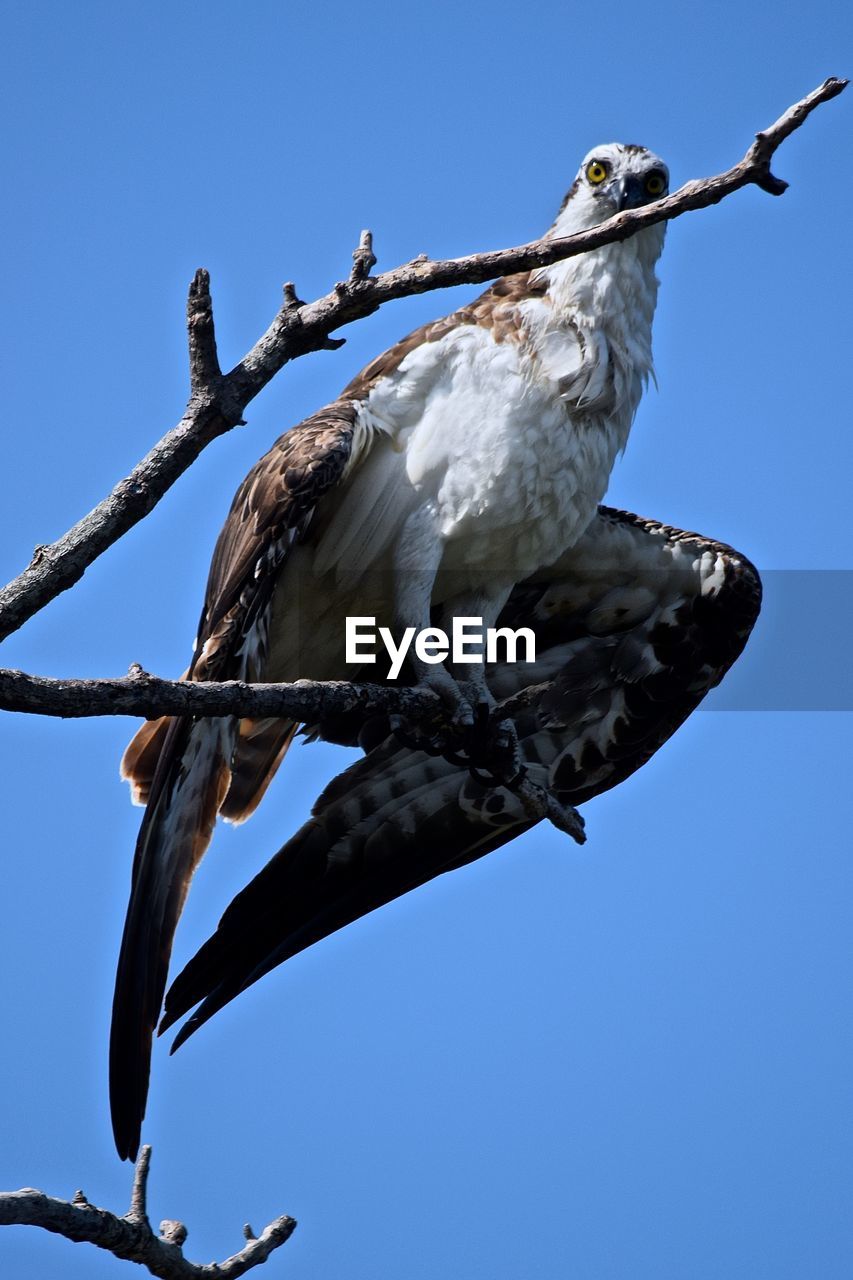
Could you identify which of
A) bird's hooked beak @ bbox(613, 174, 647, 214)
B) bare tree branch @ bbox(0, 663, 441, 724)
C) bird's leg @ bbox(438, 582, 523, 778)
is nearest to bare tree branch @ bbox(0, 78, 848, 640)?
bare tree branch @ bbox(0, 663, 441, 724)

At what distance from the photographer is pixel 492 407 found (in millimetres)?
5832

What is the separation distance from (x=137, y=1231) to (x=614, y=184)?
13.6ft

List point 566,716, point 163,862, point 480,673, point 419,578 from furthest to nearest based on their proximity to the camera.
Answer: point 566,716 < point 480,673 < point 419,578 < point 163,862

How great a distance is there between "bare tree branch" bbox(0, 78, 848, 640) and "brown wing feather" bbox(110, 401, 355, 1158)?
136cm

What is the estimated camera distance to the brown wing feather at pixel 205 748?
5520mm

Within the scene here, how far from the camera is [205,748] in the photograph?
18.9ft

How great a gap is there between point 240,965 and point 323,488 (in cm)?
209

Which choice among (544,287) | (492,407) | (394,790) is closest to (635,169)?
(544,287)

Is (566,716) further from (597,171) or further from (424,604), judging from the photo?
(597,171)

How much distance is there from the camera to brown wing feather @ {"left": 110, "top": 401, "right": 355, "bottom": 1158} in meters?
5.52

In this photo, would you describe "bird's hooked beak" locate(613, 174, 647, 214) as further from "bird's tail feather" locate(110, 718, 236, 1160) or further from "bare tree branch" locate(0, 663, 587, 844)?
"bird's tail feather" locate(110, 718, 236, 1160)

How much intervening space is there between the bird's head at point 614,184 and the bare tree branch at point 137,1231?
3.82 meters

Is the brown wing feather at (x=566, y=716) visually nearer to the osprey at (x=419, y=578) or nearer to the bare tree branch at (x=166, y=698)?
the osprey at (x=419, y=578)

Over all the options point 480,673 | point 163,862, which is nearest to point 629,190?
point 480,673
